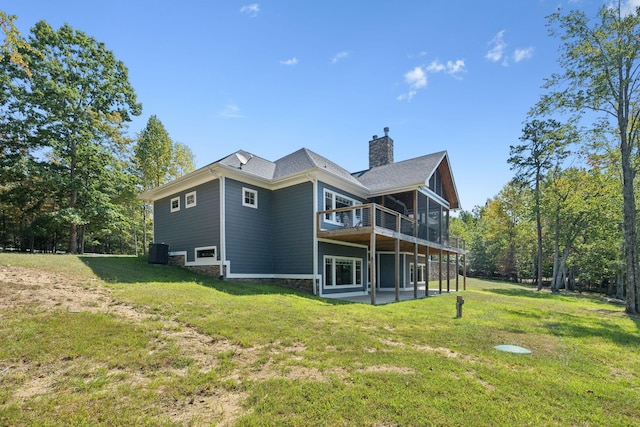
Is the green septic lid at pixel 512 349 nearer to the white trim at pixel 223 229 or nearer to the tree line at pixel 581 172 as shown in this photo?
the white trim at pixel 223 229

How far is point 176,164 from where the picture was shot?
24891 mm

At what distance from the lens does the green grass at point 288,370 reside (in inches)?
122

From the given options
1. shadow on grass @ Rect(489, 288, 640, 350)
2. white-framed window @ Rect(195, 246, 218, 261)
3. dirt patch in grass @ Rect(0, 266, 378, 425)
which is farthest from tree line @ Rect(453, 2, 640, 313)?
white-framed window @ Rect(195, 246, 218, 261)

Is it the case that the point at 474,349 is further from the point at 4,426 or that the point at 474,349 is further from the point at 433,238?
the point at 433,238

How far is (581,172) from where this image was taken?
75.7 ft

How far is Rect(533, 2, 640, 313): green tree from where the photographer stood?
1166cm

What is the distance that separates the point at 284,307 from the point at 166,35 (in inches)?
361

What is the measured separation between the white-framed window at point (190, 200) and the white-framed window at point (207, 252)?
6.77ft

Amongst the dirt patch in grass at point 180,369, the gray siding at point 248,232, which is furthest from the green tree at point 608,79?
the gray siding at point 248,232

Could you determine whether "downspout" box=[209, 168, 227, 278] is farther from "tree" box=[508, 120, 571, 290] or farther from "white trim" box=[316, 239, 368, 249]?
"tree" box=[508, 120, 571, 290]

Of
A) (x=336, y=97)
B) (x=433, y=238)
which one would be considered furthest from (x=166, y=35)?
(x=433, y=238)

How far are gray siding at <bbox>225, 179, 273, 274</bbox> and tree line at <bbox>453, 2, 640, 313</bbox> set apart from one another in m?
13.2

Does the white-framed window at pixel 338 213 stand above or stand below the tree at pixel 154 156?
below

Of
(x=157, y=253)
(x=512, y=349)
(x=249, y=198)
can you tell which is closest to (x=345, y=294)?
(x=249, y=198)
